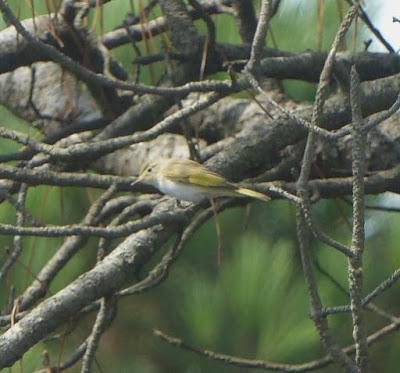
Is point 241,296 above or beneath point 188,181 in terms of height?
beneath

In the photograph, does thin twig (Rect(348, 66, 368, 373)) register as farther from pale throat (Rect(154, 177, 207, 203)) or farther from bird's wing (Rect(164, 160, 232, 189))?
pale throat (Rect(154, 177, 207, 203))

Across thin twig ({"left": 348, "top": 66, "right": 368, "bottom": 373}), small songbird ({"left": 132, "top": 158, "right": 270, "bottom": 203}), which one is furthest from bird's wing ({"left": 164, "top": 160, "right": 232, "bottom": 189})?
thin twig ({"left": 348, "top": 66, "right": 368, "bottom": 373})

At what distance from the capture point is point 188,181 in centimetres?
238

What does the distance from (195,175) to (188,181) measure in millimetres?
86

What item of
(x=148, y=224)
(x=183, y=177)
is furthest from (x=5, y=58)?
(x=148, y=224)

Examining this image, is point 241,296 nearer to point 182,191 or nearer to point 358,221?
point 182,191

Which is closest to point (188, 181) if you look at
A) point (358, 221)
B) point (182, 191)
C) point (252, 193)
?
point (182, 191)

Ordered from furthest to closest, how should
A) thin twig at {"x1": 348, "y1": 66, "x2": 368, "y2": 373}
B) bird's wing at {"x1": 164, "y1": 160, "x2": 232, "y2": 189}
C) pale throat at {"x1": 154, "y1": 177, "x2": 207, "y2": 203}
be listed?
pale throat at {"x1": 154, "y1": 177, "x2": 207, "y2": 203} < bird's wing at {"x1": 164, "y1": 160, "x2": 232, "y2": 189} < thin twig at {"x1": 348, "y1": 66, "x2": 368, "y2": 373}

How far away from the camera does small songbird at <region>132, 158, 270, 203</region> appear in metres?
2.21

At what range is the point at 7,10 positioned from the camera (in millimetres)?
1802

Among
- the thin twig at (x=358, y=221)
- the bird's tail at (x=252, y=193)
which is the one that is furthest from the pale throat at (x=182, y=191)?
the thin twig at (x=358, y=221)

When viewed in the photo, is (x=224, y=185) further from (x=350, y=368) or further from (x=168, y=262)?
(x=350, y=368)

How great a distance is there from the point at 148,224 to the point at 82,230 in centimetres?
13

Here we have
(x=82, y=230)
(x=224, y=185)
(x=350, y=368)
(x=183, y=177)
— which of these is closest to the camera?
(x=350, y=368)
